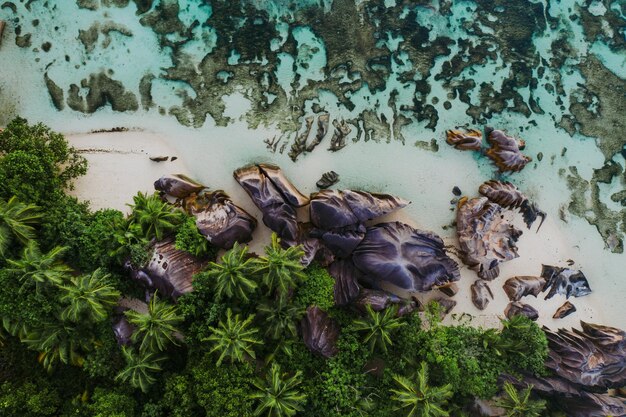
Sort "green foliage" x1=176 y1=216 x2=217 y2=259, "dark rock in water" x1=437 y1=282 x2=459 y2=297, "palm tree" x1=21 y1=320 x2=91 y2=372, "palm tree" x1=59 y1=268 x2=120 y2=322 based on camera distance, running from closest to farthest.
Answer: "palm tree" x1=59 y1=268 x2=120 y2=322, "palm tree" x1=21 y1=320 x2=91 y2=372, "green foliage" x1=176 y1=216 x2=217 y2=259, "dark rock in water" x1=437 y1=282 x2=459 y2=297

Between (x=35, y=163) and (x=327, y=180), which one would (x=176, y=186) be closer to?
(x=35, y=163)

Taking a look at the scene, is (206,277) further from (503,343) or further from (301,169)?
(503,343)

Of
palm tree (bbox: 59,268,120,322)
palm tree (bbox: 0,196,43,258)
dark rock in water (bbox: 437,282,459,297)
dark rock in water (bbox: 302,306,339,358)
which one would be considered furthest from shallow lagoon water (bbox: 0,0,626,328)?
palm tree (bbox: 59,268,120,322)

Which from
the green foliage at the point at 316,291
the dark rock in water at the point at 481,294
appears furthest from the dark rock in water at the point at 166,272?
the dark rock in water at the point at 481,294

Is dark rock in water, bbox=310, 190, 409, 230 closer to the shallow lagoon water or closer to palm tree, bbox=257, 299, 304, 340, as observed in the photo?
the shallow lagoon water

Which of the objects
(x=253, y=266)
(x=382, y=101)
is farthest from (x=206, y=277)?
(x=382, y=101)
